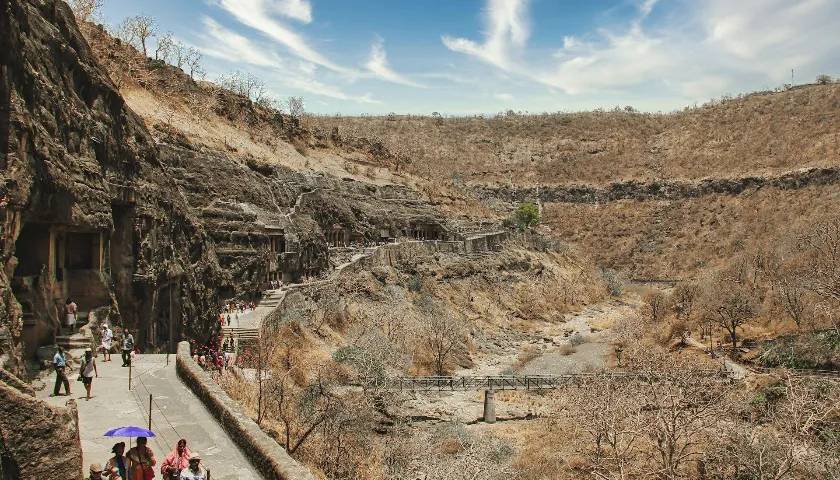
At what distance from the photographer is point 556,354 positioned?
146 ft

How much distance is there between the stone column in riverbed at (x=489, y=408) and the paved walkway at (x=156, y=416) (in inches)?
651

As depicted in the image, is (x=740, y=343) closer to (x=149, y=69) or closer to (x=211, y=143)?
(x=211, y=143)

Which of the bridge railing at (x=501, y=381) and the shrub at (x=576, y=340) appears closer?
the bridge railing at (x=501, y=381)

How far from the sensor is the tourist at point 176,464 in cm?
1031

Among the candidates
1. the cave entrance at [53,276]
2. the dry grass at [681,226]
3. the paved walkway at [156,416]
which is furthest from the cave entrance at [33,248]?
the dry grass at [681,226]

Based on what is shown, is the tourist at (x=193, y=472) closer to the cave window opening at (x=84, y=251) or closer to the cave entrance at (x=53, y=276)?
the cave entrance at (x=53, y=276)

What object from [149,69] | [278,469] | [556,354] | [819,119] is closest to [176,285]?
[278,469]

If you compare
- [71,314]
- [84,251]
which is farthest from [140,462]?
[84,251]

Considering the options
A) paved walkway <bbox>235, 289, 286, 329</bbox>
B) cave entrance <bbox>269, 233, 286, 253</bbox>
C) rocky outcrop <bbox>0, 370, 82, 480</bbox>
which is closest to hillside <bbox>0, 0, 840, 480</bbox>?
rocky outcrop <bbox>0, 370, 82, 480</bbox>

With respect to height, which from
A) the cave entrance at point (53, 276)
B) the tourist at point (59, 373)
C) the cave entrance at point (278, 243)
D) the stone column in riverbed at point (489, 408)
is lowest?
the stone column in riverbed at point (489, 408)

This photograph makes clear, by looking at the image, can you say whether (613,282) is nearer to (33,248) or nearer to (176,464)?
(33,248)

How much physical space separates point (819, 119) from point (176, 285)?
339 feet

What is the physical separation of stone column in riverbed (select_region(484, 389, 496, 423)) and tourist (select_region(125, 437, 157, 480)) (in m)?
21.7

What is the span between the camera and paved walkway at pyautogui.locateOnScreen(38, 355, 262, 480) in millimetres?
12039
